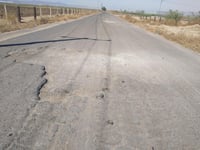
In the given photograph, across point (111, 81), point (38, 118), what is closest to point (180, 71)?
point (111, 81)

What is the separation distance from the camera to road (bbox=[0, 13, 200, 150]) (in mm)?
3010

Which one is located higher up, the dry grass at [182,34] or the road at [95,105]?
the road at [95,105]

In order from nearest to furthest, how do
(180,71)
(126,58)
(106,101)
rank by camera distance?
(106,101), (180,71), (126,58)

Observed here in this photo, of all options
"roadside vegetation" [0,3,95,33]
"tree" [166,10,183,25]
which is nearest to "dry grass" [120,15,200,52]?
"tree" [166,10,183,25]

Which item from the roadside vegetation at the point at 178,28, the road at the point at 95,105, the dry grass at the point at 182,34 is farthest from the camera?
the roadside vegetation at the point at 178,28

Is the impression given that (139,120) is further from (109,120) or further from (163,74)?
(163,74)

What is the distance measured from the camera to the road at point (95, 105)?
301 cm

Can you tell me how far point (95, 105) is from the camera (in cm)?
411

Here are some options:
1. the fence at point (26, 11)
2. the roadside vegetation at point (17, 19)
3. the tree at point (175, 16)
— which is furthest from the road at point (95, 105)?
the tree at point (175, 16)

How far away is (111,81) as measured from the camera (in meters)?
5.55

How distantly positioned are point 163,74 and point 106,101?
9.73 feet

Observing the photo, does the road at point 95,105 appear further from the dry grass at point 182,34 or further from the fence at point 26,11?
the fence at point 26,11

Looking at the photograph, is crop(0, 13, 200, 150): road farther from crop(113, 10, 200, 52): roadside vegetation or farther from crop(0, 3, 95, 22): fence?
crop(0, 3, 95, 22): fence

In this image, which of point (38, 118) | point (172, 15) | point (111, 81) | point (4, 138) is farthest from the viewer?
point (172, 15)
